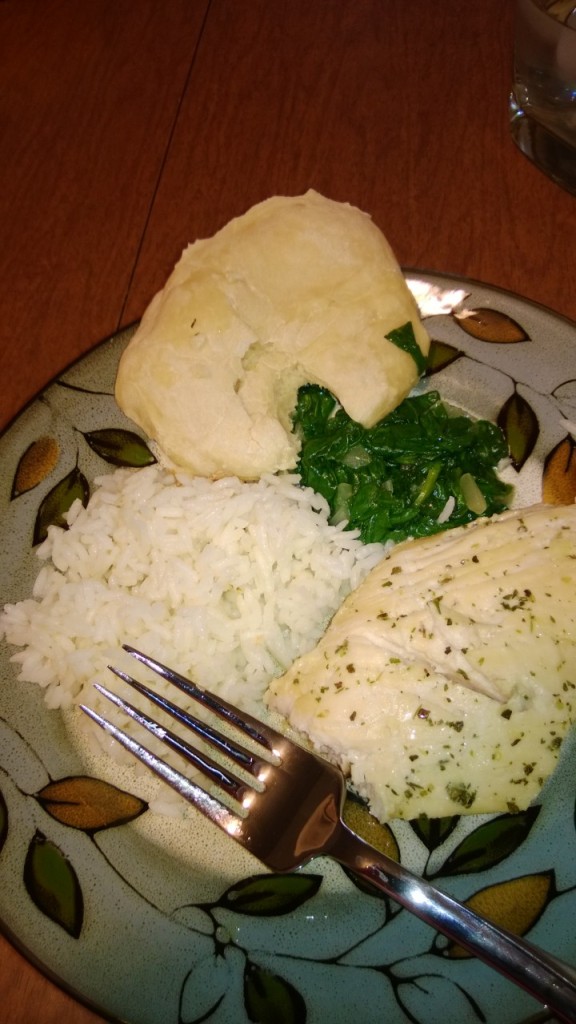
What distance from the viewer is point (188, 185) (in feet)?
11.5

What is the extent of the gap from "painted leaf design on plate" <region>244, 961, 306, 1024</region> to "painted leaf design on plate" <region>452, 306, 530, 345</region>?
1.98 m

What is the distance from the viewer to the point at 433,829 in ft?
6.18

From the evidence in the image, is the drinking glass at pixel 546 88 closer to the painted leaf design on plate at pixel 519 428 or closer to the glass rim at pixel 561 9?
the glass rim at pixel 561 9

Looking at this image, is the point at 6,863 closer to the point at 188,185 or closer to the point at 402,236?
the point at 402,236

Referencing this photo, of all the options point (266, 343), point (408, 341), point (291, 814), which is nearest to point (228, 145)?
point (266, 343)

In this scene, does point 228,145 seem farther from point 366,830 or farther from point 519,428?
point 366,830

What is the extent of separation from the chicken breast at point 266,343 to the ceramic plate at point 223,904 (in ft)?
2.50

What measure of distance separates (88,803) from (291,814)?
561 mm

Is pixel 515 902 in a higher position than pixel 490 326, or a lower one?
lower

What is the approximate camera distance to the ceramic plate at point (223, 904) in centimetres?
160

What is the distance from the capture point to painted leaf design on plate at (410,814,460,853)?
1.87 metres

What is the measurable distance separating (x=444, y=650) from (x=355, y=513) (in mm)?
763

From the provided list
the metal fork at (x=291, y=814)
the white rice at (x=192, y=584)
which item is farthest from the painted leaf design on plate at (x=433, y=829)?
the white rice at (x=192, y=584)

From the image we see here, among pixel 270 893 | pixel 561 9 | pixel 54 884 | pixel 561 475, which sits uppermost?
pixel 561 9
